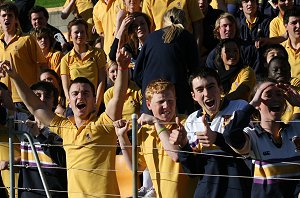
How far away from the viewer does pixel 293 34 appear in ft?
39.1

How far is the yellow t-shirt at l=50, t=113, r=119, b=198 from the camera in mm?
8953

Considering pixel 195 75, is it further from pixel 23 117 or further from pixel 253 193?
pixel 23 117

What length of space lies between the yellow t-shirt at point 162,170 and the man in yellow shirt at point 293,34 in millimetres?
3382

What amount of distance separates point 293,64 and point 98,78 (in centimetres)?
264

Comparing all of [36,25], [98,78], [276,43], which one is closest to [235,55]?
[276,43]

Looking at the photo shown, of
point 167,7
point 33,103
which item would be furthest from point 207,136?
point 167,7

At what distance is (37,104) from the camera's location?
949cm

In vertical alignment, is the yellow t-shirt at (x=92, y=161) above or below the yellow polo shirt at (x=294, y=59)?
below

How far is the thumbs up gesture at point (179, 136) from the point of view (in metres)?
7.90

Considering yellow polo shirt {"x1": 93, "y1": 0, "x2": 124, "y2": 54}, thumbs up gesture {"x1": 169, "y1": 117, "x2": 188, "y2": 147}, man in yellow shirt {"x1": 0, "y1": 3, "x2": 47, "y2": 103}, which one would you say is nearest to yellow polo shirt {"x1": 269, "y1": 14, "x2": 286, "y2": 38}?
yellow polo shirt {"x1": 93, "y1": 0, "x2": 124, "y2": 54}

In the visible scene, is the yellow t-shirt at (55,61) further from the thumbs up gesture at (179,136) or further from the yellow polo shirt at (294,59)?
the thumbs up gesture at (179,136)

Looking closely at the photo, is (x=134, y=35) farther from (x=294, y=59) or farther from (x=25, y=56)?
(x=25, y=56)

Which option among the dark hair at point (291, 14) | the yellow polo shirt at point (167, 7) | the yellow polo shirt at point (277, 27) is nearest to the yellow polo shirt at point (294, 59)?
the dark hair at point (291, 14)

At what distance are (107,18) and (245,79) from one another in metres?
3.76
